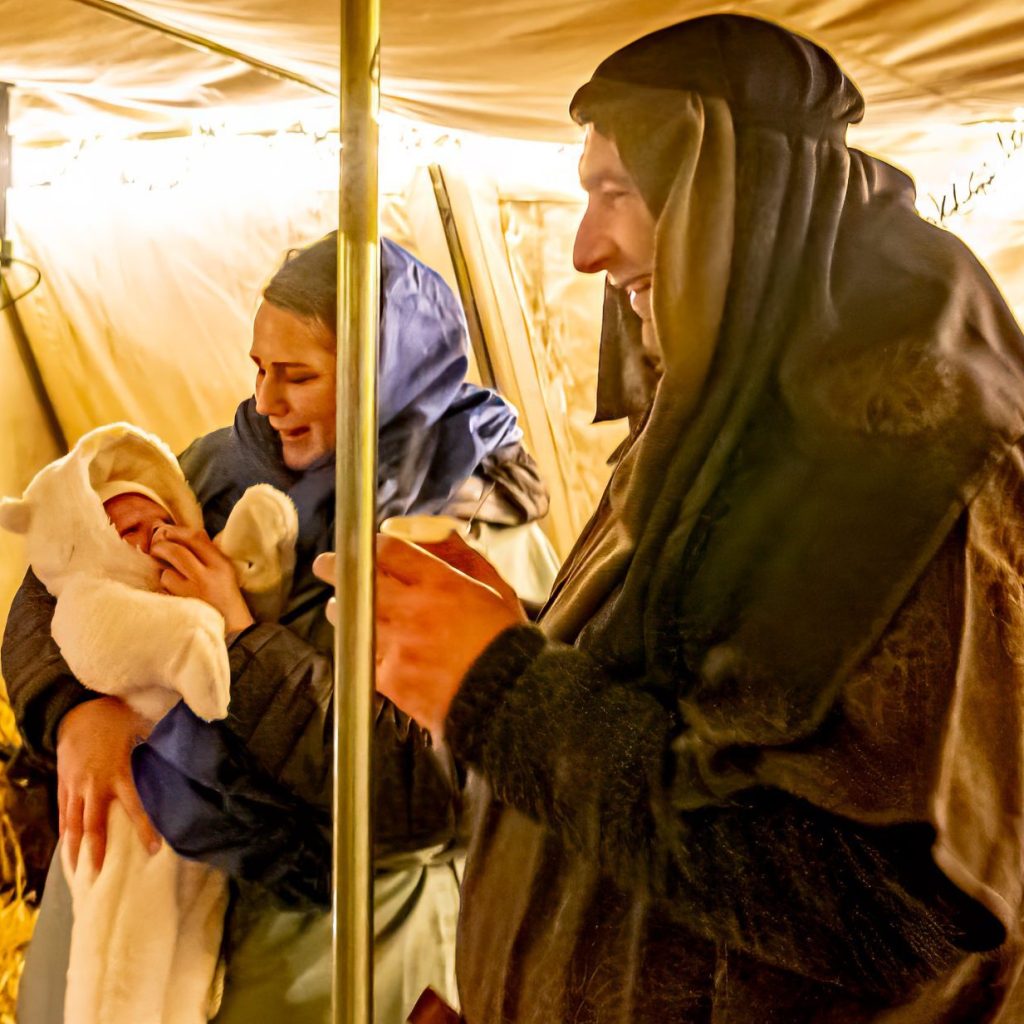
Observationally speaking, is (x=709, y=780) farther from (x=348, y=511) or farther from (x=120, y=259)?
(x=120, y=259)

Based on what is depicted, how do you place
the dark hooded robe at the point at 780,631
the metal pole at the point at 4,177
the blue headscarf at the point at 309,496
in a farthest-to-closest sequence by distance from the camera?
the metal pole at the point at 4,177
the blue headscarf at the point at 309,496
the dark hooded robe at the point at 780,631

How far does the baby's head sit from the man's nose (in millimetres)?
367

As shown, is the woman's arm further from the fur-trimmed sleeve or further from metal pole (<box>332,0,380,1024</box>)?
metal pole (<box>332,0,380,1024</box>)

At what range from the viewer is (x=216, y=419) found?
945 millimetres

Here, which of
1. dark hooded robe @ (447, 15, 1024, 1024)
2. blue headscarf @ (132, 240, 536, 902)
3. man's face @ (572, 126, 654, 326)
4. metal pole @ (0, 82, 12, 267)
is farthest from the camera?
metal pole @ (0, 82, 12, 267)

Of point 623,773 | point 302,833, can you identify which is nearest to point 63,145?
point 302,833

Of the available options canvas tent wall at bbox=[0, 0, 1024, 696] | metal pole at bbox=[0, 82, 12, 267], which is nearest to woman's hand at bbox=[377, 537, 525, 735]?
canvas tent wall at bbox=[0, 0, 1024, 696]

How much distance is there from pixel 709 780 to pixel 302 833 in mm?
339

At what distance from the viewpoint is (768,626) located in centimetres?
70

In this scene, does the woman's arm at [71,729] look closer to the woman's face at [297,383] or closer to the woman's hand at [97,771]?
the woman's hand at [97,771]

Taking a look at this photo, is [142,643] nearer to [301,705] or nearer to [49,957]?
[301,705]

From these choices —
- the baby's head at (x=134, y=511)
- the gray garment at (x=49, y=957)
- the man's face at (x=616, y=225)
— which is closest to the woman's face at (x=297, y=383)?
the baby's head at (x=134, y=511)

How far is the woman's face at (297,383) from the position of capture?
88 cm

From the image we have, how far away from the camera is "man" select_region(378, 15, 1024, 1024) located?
2.20 ft
